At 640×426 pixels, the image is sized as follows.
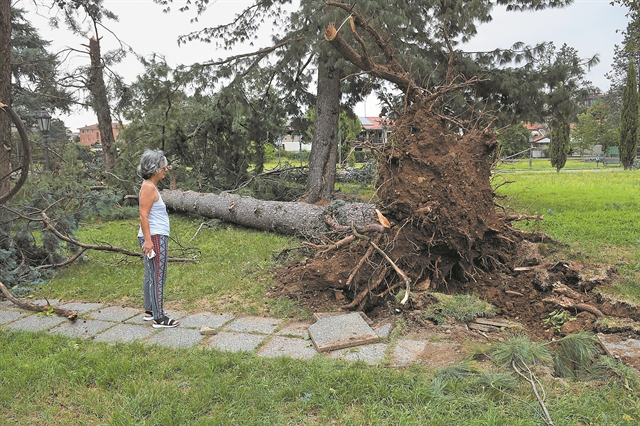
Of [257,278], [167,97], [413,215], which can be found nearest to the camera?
[413,215]

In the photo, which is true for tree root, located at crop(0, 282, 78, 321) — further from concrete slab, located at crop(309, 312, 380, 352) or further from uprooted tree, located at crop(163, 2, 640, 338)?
concrete slab, located at crop(309, 312, 380, 352)

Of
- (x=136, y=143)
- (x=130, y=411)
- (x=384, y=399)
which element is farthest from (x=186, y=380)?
(x=136, y=143)

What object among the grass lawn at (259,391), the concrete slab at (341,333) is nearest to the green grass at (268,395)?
the grass lawn at (259,391)

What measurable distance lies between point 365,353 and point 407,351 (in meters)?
0.28

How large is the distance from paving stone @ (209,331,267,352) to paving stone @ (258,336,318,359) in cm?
10

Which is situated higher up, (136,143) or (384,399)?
(136,143)

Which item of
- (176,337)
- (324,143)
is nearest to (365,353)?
(176,337)

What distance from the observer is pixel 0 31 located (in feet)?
19.1

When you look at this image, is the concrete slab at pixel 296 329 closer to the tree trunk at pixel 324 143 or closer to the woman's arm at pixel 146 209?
the woman's arm at pixel 146 209

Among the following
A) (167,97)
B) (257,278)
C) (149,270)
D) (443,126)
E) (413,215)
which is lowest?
(257,278)

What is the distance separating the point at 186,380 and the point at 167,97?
860 centimetres

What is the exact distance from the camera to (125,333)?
3.59 metres

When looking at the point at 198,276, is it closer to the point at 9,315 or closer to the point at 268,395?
the point at 9,315

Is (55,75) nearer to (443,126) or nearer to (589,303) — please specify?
(443,126)
